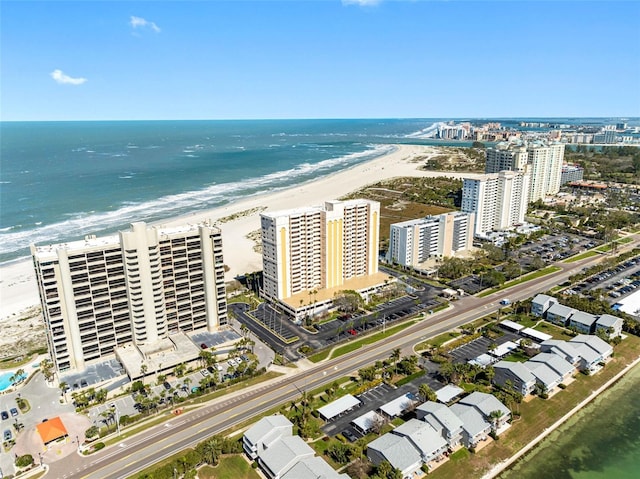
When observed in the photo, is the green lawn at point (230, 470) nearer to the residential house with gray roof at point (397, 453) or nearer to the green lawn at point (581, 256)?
the residential house with gray roof at point (397, 453)

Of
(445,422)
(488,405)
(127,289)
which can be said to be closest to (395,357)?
(488,405)

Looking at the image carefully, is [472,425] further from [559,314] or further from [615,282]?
[615,282]

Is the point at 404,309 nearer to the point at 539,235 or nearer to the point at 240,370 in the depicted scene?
the point at 240,370

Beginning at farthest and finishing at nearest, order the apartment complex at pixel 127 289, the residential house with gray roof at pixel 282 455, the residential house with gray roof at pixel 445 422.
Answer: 1. the apartment complex at pixel 127 289
2. the residential house with gray roof at pixel 445 422
3. the residential house with gray roof at pixel 282 455

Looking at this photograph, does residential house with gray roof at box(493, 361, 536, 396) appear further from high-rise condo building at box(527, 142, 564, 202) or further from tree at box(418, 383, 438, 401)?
high-rise condo building at box(527, 142, 564, 202)

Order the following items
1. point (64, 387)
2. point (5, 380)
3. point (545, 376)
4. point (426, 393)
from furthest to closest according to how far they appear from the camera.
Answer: point (5, 380) → point (64, 387) → point (545, 376) → point (426, 393)

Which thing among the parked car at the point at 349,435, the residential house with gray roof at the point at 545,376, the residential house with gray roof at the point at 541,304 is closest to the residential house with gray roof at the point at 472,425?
the parked car at the point at 349,435
